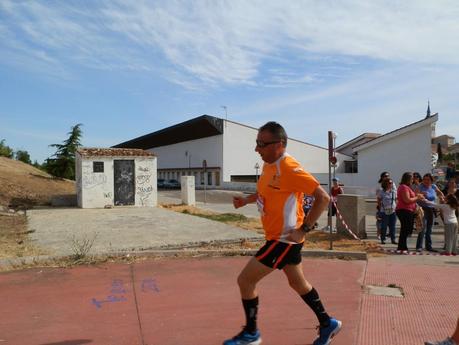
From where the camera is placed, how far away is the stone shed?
68.6 ft

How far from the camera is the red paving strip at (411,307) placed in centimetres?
429

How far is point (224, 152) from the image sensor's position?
184 ft

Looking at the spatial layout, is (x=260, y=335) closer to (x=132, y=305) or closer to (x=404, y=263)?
(x=132, y=305)

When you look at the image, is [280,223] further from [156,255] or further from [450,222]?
[450,222]

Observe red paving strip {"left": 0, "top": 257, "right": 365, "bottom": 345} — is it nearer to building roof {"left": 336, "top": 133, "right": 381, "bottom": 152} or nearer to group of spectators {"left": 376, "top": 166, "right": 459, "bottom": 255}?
group of spectators {"left": 376, "top": 166, "right": 459, "bottom": 255}

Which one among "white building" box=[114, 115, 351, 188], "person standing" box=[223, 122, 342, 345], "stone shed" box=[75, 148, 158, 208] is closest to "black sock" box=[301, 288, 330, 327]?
"person standing" box=[223, 122, 342, 345]

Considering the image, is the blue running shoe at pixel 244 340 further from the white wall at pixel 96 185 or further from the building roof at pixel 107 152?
the building roof at pixel 107 152

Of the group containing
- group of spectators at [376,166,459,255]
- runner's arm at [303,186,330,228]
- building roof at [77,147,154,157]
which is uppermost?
building roof at [77,147,154,157]

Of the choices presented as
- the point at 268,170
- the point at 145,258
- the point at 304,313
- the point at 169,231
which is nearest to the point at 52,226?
the point at 169,231

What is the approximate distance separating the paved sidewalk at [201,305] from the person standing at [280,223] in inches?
15.1

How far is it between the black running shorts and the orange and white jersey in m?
0.05

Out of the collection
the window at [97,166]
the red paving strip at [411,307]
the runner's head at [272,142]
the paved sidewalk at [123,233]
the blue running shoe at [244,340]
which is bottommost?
the red paving strip at [411,307]

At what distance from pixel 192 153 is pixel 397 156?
109 feet

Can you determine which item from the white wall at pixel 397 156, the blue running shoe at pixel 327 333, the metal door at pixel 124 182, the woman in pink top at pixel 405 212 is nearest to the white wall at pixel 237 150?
the white wall at pixel 397 156
